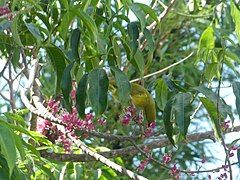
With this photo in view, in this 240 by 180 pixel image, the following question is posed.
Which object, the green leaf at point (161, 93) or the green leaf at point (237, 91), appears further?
the green leaf at point (161, 93)

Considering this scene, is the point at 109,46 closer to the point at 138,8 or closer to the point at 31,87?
the point at 138,8

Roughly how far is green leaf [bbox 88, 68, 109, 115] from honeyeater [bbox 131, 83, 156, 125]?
0.11 metres

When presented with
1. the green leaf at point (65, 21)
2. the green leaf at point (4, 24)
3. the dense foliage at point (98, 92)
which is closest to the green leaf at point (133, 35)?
the dense foliage at point (98, 92)

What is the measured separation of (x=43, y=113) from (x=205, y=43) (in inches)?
14.9

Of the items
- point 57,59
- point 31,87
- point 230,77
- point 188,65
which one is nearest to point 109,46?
point 57,59

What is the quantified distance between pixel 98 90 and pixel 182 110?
148 mm

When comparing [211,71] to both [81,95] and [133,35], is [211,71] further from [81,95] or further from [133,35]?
[81,95]

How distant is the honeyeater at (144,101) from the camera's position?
128cm

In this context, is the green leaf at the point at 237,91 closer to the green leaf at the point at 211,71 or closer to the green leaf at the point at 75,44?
the green leaf at the point at 211,71

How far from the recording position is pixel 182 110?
3.79 ft

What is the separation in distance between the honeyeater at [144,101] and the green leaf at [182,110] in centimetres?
11

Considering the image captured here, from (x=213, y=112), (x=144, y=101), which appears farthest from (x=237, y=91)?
(x=144, y=101)

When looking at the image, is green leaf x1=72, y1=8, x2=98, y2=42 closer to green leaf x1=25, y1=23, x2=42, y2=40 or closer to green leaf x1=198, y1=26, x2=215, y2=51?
green leaf x1=25, y1=23, x2=42, y2=40

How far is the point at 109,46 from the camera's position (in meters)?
1.44
